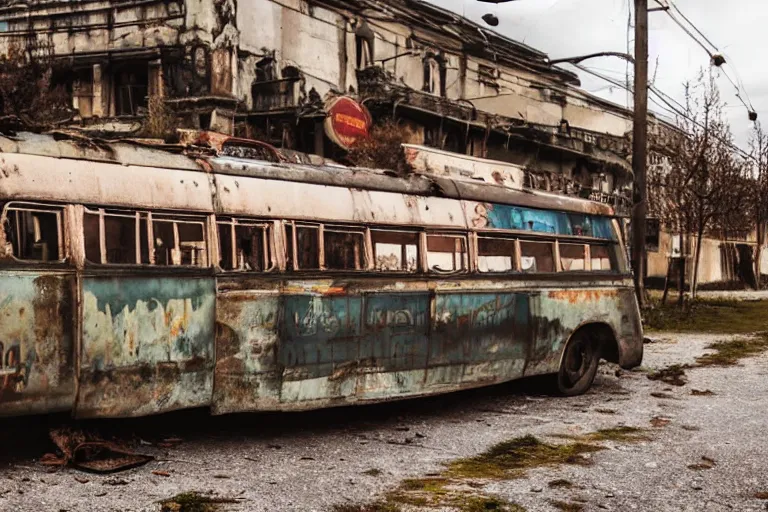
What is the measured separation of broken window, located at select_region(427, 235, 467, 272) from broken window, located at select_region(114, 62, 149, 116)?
20294mm

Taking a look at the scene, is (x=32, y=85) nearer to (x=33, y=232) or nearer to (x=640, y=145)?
(x=640, y=145)

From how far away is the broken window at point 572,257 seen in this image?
11.3 meters

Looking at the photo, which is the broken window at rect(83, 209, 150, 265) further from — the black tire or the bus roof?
the black tire

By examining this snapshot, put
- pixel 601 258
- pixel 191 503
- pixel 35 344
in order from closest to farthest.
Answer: pixel 191 503
pixel 35 344
pixel 601 258

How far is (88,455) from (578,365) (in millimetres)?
7057

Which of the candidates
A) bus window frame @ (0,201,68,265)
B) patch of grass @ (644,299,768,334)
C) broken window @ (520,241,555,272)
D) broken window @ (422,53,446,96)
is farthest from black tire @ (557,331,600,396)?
broken window @ (422,53,446,96)

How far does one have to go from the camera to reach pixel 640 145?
20531 mm

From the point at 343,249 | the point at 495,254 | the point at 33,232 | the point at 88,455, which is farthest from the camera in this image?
the point at 495,254

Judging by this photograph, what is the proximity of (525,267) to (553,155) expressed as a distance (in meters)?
29.3

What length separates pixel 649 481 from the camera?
7191 millimetres

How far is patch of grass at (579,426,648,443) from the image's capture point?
29.3 feet

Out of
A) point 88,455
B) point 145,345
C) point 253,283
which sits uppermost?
point 253,283

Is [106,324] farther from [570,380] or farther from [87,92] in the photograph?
[87,92]

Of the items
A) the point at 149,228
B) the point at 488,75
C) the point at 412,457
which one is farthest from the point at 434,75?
the point at 149,228
